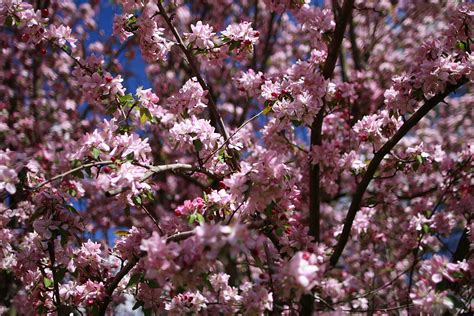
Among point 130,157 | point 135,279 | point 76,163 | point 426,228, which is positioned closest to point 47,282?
point 135,279

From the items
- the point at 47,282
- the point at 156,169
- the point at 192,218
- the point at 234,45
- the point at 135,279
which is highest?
the point at 234,45

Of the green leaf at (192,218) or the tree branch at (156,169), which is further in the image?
the green leaf at (192,218)

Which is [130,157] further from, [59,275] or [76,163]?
[59,275]

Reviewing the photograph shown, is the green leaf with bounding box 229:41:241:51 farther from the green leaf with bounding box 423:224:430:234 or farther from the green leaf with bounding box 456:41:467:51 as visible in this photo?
the green leaf with bounding box 423:224:430:234

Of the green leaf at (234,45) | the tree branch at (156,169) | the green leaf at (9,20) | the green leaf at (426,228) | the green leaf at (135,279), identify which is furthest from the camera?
the green leaf at (426,228)

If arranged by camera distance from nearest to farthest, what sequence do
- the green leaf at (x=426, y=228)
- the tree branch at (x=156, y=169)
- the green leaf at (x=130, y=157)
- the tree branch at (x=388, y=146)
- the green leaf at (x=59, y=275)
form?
the tree branch at (x=156, y=169)
the green leaf at (x=130, y=157)
the green leaf at (x=59, y=275)
the tree branch at (x=388, y=146)
the green leaf at (x=426, y=228)

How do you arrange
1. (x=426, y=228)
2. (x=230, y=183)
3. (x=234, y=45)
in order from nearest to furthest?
1. (x=230, y=183)
2. (x=234, y=45)
3. (x=426, y=228)

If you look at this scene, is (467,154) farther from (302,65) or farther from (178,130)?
(178,130)

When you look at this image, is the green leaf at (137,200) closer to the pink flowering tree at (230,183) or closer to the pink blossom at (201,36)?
the pink flowering tree at (230,183)

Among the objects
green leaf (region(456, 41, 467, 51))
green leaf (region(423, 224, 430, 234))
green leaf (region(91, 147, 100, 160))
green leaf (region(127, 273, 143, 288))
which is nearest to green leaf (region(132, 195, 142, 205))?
green leaf (region(91, 147, 100, 160))

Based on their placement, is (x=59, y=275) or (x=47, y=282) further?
(x=47, y=282)

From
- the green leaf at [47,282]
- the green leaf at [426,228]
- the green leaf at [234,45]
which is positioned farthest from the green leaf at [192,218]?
the green leaf at [426,228]

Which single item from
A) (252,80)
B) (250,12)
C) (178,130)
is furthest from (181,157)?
(178,130)

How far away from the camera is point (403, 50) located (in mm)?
7723
